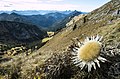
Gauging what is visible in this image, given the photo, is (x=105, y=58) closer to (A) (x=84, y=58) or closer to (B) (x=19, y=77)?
(A) (x=84, y=58)

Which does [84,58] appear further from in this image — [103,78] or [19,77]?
[19,77]

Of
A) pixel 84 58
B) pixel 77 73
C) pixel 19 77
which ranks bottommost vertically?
pixel 19 77

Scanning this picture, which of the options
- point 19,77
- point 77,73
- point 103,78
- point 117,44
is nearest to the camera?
point 103,78

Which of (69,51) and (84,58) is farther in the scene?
(69,51)

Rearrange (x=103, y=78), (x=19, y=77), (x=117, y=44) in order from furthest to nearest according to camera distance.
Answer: (x=19, y=77), (x=117, y=44), (x=103, y=78)

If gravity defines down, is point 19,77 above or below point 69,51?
below

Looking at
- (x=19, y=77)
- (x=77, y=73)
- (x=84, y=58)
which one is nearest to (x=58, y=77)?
(x=77, y=73)

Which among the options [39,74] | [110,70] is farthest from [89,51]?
[39,74]
